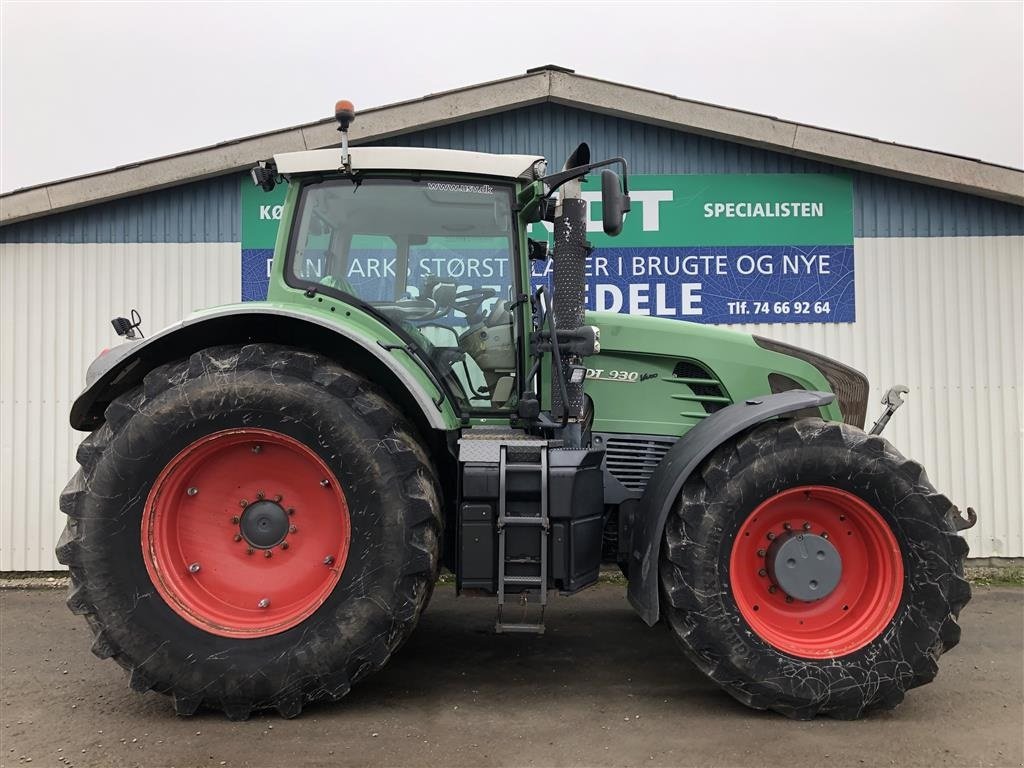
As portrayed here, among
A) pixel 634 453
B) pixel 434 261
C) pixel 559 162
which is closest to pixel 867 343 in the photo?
pixel 559 162

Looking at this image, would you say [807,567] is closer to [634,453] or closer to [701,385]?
[634,453]

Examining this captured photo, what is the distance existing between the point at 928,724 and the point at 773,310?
397 cm

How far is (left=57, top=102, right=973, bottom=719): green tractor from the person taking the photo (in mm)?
3172

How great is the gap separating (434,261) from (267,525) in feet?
4.99

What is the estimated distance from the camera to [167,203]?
21.5 ft

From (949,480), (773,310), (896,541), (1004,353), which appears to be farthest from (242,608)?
(1004,353)

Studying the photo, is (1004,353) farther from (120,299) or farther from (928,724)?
(120,299)

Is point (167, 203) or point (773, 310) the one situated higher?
point (167, 203)

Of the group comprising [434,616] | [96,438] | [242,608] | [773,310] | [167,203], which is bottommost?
[434,616]

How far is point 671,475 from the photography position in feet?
11.1

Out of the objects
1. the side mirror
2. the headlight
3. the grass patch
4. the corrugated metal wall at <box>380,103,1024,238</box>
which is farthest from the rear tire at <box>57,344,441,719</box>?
the grass patch

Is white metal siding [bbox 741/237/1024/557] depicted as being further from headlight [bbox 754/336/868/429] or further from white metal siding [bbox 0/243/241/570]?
white metal siding [bbox 0/243/241/570]

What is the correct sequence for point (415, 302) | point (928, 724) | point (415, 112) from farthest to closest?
point (415, 112), point (415, 302), point (928, 724)

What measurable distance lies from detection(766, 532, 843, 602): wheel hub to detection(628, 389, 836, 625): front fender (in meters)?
0.56
